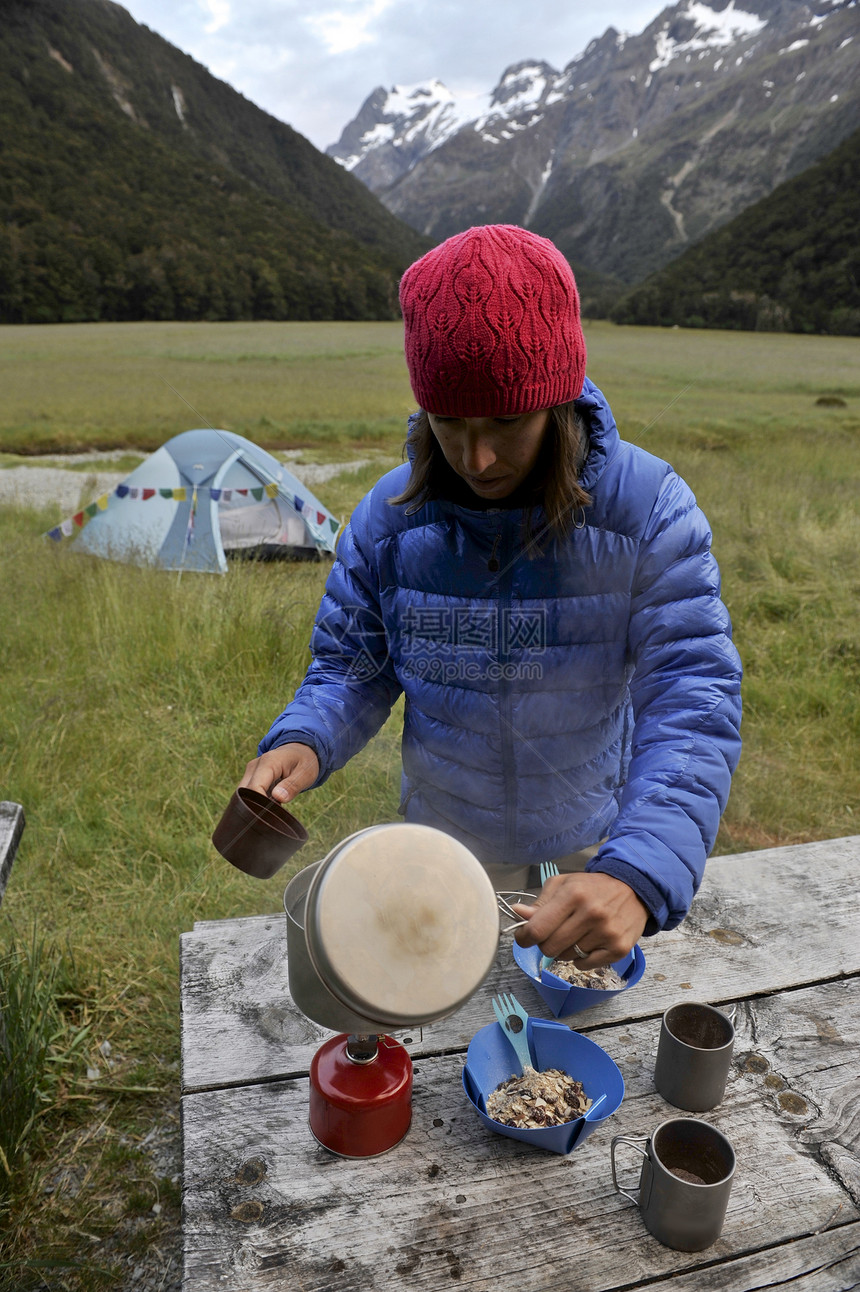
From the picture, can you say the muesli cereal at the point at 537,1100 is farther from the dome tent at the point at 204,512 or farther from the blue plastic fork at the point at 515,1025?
the dome tent at the point at 204,512

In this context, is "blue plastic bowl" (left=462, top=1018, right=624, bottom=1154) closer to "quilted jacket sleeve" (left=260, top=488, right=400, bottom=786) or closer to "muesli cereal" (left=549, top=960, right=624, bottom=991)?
"muesli cereal" (left=549, top=960, right=624, bottom=991)

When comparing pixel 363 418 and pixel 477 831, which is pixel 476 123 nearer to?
pixel 363 418

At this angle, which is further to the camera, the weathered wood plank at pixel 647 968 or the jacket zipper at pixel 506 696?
the jacket zipper at pixel 506 696

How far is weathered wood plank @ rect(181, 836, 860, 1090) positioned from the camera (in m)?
1.14

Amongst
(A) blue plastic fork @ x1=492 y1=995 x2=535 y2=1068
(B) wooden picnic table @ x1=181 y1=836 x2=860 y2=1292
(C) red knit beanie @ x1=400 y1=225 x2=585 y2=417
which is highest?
(C) red knit beanie @ x1=400 y1=225 x2=585 y2=417

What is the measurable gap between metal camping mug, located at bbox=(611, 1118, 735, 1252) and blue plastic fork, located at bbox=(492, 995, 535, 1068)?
16 cm

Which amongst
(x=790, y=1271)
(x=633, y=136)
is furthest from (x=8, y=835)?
(x=633, y=136)

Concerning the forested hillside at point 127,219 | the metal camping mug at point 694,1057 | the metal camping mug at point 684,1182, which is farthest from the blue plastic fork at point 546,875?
the forested hillside at point 127,219

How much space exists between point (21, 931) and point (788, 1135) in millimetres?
2163

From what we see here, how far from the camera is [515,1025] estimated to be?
112 cm

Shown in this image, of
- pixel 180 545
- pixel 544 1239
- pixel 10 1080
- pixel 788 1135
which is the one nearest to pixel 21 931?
pixel 10 1080

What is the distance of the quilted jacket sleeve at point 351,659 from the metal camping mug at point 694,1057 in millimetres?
687

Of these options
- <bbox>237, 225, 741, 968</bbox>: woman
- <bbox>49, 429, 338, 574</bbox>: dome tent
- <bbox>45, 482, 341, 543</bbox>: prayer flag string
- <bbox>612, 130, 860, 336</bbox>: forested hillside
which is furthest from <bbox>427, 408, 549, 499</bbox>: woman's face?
<bbox>45, 482, 341, 543</bbox>: prayer flag string

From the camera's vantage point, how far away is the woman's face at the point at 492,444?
1205 mm
